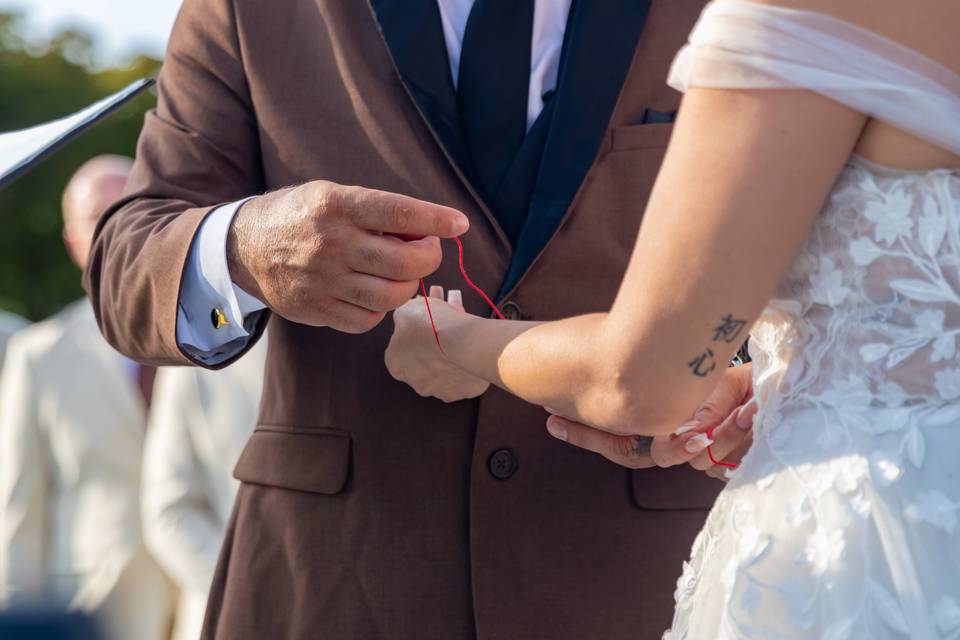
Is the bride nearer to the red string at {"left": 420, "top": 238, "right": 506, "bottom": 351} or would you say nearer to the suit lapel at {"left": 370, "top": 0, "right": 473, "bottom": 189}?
the red string at {"left": 420, "top": 238, "right": 506, "bottom": 351}

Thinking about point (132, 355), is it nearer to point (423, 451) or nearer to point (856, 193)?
point (423, 451)

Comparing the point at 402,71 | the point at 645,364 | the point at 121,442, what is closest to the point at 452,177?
the point at 402,71

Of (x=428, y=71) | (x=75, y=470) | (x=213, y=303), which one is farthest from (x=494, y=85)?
(x=75, y=470)

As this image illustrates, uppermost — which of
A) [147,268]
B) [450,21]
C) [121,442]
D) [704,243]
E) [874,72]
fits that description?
[874,72]

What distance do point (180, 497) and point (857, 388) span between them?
124 inches

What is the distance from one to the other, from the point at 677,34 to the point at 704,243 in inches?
34.0

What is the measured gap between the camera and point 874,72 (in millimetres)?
1526

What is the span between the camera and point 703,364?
5.39 ft

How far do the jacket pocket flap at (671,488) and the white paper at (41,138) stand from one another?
1080mm

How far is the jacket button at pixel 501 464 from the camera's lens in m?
2.22

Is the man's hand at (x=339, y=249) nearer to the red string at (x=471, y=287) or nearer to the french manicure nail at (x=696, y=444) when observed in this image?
the red string at (x=471, y=287)

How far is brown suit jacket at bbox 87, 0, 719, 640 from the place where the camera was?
223 centimetres

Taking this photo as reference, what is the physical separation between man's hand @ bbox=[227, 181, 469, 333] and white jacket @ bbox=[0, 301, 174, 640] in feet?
9.15

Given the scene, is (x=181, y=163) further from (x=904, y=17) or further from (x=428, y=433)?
(x=904, y=17)
